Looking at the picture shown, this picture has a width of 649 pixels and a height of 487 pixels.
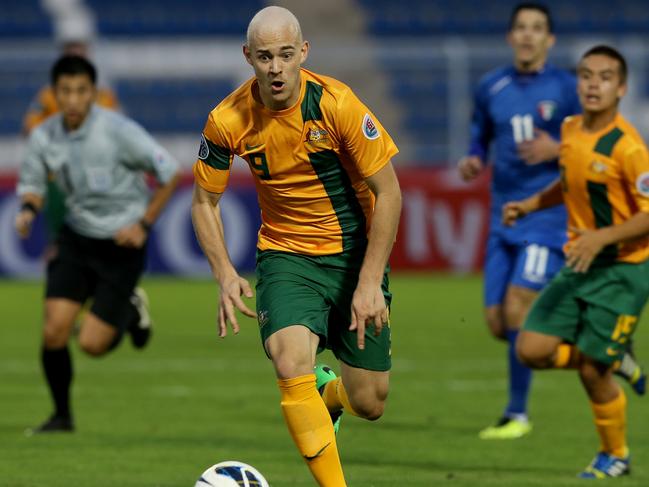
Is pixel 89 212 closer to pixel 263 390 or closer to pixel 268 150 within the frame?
pixel 263 390

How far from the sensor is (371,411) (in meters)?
6.59

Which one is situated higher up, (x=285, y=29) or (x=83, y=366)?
(x=285, y=29)

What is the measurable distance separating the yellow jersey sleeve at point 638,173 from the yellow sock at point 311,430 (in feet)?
7.36

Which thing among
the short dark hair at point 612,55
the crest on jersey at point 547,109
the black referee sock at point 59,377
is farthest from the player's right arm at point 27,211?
the short dark hair at point 612,55

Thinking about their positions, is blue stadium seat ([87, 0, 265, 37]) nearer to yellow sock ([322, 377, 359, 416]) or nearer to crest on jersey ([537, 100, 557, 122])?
crest on jersey ([537, 100, 557, 122])

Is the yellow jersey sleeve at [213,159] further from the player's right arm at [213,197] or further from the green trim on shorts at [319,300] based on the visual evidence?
the green trim on shorts at [319,300]

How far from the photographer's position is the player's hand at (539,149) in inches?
359

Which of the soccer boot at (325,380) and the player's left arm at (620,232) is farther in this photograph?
the player's left arm at (620,232)

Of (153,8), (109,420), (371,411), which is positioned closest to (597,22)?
(153,8)

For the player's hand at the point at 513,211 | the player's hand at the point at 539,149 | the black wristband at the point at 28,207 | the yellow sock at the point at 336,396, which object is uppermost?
the player's hand at the point at 539,149

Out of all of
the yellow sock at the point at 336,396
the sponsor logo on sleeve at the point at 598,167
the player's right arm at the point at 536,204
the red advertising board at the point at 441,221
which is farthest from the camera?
the red advertising board at the point at 441,221

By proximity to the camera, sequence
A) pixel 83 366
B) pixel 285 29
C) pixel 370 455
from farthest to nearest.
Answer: pixel 83 366, pixel 370 455, pixel 285 29

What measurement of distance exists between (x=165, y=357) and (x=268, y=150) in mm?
7412

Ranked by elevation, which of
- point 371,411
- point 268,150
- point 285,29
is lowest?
point 371,411
